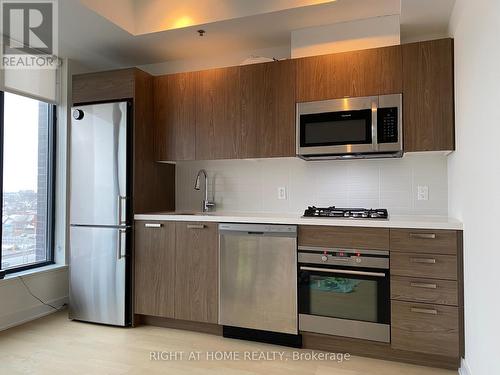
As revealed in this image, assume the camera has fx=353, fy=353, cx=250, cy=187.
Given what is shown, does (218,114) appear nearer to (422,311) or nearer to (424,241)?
(424,241)

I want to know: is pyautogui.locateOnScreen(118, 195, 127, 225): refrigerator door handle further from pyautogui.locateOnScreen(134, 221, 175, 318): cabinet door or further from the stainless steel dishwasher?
the stainless steel dishwasher

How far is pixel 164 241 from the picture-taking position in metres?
3.01

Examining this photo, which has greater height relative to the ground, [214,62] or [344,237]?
[214,62]

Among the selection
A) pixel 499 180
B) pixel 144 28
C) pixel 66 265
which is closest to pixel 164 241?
pixel 66 265

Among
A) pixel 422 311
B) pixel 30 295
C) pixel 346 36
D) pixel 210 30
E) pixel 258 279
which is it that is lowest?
pixel 30 295

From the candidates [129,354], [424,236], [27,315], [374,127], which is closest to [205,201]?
[129,354]

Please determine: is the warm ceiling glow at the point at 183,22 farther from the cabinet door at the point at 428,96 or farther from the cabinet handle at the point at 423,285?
the cabinet handle at the point at 423,285

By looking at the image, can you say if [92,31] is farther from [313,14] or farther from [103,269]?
[103,269]

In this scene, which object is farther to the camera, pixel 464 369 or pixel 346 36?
pixel 346 36

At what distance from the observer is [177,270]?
9.69 feet

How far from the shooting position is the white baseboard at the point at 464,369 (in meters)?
2.06

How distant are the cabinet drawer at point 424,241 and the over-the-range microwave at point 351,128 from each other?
0.64 meters

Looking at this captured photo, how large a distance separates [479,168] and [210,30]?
2252mm

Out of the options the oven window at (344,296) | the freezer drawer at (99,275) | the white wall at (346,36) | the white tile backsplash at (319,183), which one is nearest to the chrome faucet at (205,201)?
the white tile backsplash at (319,183)
